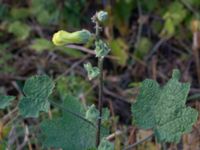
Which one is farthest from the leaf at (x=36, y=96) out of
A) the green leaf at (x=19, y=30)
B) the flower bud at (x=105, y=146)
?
the green leaf at (x=19, y=30)

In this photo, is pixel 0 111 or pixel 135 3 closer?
pixel 0 111

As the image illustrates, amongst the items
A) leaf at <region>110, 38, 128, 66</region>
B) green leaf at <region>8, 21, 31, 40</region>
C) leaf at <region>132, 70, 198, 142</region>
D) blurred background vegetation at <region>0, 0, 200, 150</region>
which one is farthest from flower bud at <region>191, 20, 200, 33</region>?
leaf at <region>132, 70, 198, 142</region>

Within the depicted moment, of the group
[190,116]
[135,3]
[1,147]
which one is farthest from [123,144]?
[135,3]

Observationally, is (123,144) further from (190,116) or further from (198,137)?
(190,116)

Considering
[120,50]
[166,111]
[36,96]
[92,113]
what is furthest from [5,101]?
[120,50]

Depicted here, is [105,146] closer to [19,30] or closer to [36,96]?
[36,96]

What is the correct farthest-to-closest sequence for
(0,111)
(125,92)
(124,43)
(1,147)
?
(124,43)
(125,92)
(0,111)
(1,147)

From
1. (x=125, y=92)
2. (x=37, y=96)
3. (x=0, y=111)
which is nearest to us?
(x=37, y=96)
